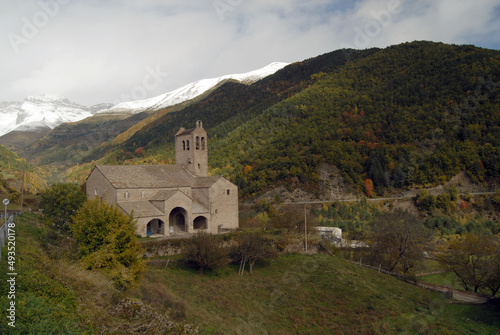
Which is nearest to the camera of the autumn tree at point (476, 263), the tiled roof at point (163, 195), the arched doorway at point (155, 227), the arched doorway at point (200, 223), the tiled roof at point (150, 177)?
the autumn tree at point (476, 263)

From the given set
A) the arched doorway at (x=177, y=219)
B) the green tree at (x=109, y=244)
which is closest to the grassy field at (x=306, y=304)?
the green tree at (x=109, y=244)

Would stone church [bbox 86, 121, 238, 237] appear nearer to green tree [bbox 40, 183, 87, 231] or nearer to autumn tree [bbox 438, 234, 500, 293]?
green tree [bbox 40, 183, 87, 231]

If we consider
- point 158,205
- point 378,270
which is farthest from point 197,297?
point 378,270

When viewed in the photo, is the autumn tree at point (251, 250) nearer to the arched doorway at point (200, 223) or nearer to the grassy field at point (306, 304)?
the grassy field at point (306, 304)

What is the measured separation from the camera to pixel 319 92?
94438 mm

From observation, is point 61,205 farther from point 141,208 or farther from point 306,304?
point 306,304

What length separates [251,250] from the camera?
85.9ft

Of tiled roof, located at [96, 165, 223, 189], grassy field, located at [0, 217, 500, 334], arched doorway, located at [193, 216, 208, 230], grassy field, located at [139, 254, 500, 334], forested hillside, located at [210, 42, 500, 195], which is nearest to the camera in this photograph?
grassy field, located at [0, 217, 500, 334]

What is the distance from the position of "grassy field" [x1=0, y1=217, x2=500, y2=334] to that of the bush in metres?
0.69

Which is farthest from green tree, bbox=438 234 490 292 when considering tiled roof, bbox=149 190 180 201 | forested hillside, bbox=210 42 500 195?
forested hillside, bbox=210 42 500 195

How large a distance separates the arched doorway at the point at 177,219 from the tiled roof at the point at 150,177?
96.9 inches

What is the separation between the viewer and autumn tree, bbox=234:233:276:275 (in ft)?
85.9

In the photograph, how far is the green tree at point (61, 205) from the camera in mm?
28281

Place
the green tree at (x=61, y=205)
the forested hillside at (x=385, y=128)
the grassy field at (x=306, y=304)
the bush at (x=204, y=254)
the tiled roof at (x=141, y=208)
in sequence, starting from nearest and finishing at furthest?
the grassy field at (x=306, y=304) < the bush at (x=204, y=254) < the green tree at (x=61, y=205) < the tiled roof at (x=141, y=208) < the forested hillside at (x=385, y=128)
